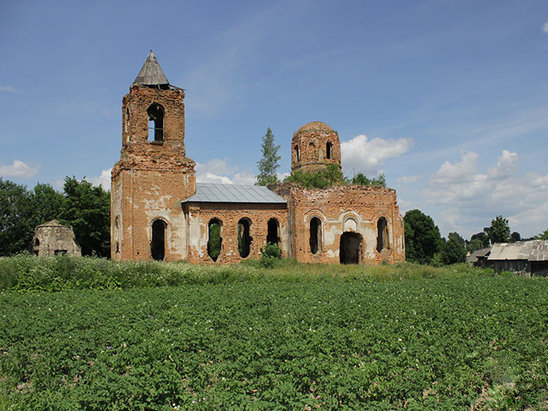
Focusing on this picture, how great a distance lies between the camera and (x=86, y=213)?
34.9m

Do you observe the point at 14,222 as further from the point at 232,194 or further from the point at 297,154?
the point at 297,154

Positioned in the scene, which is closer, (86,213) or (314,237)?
(314,237)

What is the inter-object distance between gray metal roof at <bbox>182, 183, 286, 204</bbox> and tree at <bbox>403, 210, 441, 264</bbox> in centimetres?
2913

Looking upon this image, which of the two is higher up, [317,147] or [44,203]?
[317,147]

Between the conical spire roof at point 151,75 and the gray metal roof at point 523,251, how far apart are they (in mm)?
24187

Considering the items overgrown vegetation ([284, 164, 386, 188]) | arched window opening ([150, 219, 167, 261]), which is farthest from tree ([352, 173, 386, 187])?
arched window opening ([150, 219, 167, 261])

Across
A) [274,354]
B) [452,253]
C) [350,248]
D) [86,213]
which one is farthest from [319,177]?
[274,354]

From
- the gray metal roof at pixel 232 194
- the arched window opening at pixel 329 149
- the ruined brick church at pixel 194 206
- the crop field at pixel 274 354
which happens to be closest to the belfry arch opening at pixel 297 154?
the arched window opening at pixel 329 149

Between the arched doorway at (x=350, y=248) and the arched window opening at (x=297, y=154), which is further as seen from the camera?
the arched window opening at (x=297, y=154)

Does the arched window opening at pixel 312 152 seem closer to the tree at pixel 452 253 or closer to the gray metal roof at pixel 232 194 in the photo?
the gray metal roof at pixel 232 194

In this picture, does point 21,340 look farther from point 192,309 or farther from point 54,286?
point 54,286

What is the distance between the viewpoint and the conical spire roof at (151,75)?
82.1 ft

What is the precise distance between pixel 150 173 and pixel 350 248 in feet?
41.9

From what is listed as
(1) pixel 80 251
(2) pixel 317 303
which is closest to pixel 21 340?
(2) pixel 317 303
